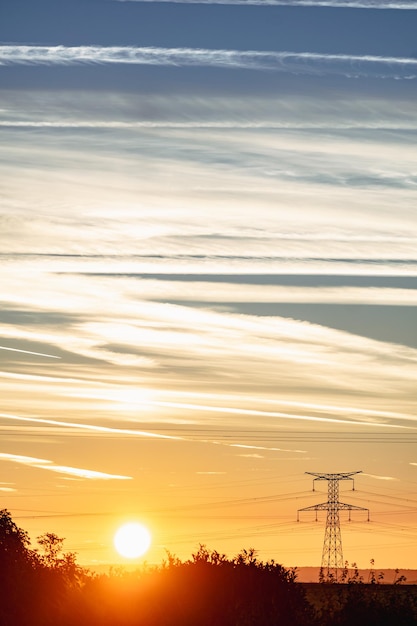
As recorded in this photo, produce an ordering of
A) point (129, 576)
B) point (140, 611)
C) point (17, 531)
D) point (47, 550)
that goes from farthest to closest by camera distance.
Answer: point (17, 531)
point (47, 550)
point (129, 576)
point (140, 611)

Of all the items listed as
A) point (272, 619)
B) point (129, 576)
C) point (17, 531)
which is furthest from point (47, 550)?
point (272, 619)

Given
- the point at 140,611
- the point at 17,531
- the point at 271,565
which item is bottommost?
the point at 140,611

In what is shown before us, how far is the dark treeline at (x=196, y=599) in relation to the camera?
249ft

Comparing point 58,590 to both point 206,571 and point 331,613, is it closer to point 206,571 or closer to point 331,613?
point 206,571

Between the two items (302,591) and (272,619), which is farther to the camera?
(302,591)

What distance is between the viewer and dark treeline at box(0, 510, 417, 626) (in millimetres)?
76000

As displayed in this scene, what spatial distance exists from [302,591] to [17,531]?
35.3 m

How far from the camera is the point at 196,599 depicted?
78.1m

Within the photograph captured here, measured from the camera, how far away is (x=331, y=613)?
88375 mm

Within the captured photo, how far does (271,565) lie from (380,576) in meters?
8.64

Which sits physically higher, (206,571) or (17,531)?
(17,531)

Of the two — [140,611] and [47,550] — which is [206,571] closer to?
[140,611]

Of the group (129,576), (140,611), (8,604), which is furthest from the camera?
(8,604)

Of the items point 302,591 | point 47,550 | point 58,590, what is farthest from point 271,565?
point 47,550
